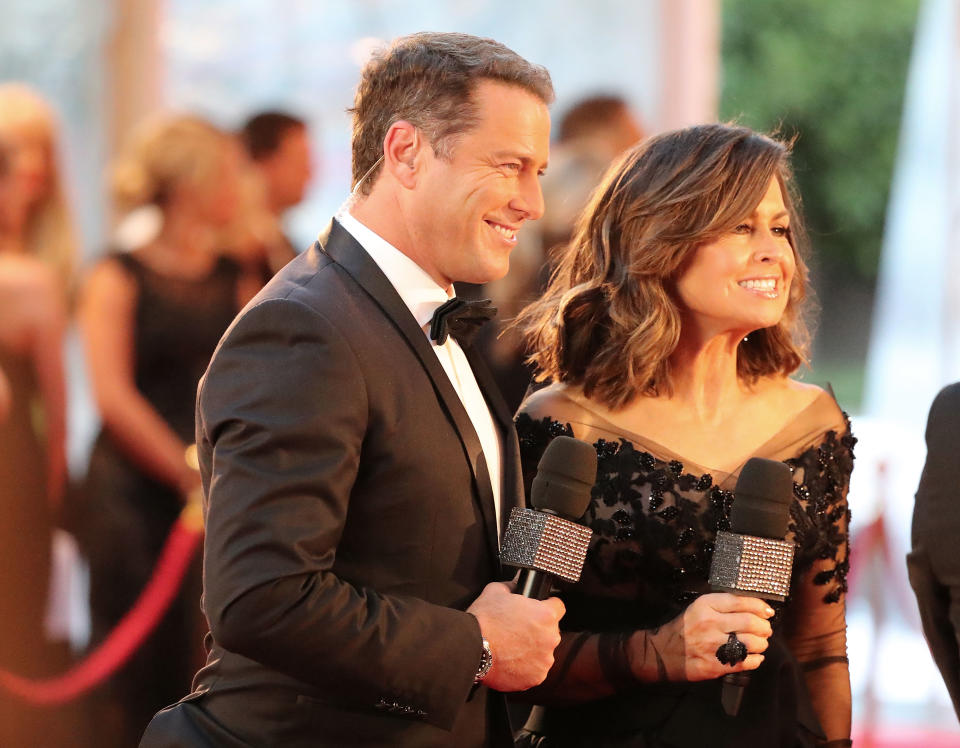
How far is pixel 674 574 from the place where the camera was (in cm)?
291

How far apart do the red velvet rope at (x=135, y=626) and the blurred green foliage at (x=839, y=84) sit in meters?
12.9

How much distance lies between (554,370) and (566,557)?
1008 millimetres

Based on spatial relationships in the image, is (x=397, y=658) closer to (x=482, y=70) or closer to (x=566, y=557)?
(x=566, y=557)

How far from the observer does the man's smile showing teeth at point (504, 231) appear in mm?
2379

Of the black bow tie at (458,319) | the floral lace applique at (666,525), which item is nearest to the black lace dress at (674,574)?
the floral lace applique at (666,525)

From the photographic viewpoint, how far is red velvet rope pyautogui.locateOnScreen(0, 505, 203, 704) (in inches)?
205

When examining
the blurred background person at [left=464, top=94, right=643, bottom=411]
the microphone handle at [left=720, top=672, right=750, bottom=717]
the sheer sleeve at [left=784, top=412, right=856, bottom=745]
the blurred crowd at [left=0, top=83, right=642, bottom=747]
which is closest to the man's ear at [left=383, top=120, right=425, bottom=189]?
the microphone handle at [left=720, top=672, right=750, bottom=717]

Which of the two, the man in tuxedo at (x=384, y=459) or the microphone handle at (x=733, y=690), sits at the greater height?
the man in tuxedo at (x=384, y=459)

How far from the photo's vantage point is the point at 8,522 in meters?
5.47

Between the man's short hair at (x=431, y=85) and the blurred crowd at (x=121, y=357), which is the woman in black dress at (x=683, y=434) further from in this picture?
the blurred crowd at (x=121, y=357)

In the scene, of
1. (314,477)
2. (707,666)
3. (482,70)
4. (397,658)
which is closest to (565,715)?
(707,666)

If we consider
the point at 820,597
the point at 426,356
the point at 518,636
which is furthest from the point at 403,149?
the point at 820,597

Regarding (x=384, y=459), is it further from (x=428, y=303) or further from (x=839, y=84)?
(x=839, y=84)

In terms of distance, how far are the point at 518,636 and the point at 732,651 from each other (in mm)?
478
